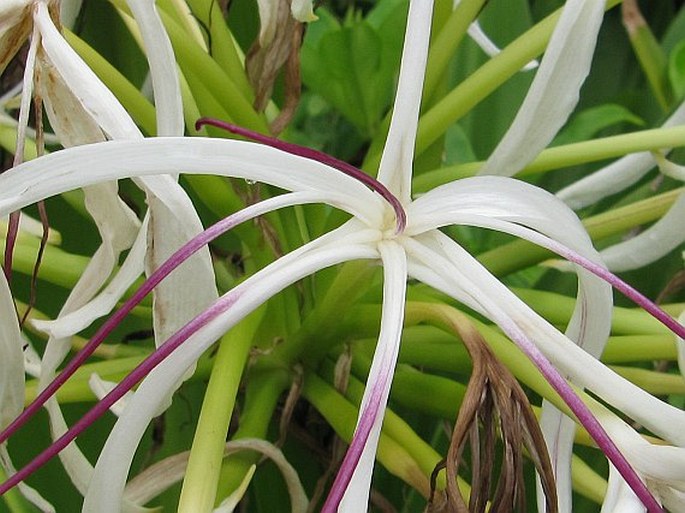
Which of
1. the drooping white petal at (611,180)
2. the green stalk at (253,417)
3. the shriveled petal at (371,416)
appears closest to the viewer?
the shriveled petal at (371,416)

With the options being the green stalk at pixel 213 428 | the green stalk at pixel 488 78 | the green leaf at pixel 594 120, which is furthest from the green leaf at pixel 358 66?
the green stalk at pixel 213 428

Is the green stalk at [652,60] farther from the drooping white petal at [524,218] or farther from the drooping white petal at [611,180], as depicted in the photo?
the drooping white petal at [524,218]

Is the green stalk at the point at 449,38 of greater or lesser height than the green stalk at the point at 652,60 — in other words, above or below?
below

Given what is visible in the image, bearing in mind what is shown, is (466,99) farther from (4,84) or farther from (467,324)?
(4,84)

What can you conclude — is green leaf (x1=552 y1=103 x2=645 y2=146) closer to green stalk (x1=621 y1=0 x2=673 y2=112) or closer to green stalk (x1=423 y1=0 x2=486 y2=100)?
green stalk (x1=621 y1=0 x2=673 y2=112)

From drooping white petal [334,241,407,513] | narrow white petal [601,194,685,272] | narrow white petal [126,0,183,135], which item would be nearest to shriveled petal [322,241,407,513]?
drooping white petal [334,241,407,513]

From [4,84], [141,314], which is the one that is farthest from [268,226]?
[4,84]
